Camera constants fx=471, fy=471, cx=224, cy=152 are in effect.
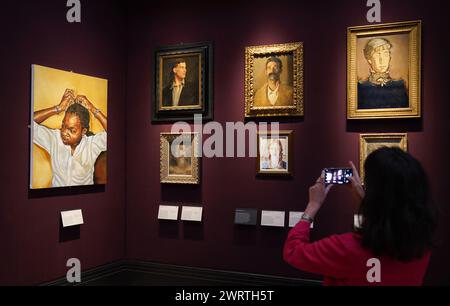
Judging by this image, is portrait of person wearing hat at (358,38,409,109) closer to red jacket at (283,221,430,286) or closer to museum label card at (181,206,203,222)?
museum label card at (181,206,203,222)

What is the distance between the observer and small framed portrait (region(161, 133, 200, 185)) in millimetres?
4664

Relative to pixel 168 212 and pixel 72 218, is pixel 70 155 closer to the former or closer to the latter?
pixel 72 218

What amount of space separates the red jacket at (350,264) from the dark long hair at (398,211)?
0.22ft

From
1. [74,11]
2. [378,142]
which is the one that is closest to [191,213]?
[378,142]

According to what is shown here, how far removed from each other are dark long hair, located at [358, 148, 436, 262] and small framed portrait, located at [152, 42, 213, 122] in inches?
107

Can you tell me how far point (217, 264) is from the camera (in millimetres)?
4613

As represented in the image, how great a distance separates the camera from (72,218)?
14.1ft

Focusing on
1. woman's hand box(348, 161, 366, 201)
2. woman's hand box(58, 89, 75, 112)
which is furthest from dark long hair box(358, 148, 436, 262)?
woman's hand box(58, 89, 75, 112)

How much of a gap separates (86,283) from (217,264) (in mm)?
1259

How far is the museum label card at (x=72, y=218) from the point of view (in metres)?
4.21

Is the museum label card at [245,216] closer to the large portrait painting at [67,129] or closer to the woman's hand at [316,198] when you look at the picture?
→ the large portrait painting at [67,129]

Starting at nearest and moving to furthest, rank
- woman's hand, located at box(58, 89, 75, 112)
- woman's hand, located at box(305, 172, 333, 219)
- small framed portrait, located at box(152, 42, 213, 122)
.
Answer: woman's hand, located at box(305, 172, 333, 219)
woman's hand, located at box(58, 89, 75, 112)
small framed portrait, located at box(152, 42, 213, 122)

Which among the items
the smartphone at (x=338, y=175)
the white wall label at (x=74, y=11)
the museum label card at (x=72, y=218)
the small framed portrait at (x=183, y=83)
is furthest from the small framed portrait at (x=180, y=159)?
the smartphone at (x=338, y=175)

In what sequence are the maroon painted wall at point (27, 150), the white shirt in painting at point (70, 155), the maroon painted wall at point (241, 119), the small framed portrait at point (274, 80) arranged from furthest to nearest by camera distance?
the small framed portrait at point (274, 80)
the white shirt in painting at point (70, 155)
the maroon painted wall at point (241, 119)
the maroon painted wall at point (27, 150)
